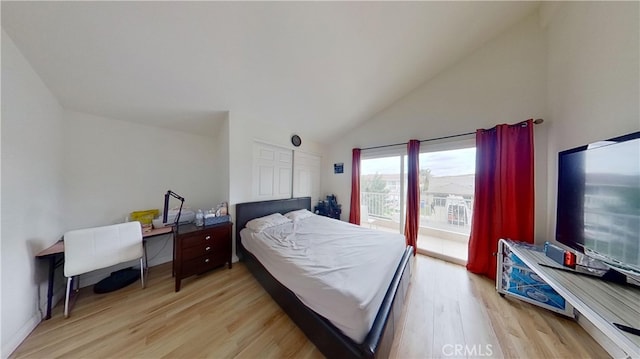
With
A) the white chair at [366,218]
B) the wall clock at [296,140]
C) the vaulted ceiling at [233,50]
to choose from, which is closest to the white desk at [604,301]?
the vaulted ceiling at [233,50]

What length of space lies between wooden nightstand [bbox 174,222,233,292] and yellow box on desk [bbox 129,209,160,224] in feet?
1.95

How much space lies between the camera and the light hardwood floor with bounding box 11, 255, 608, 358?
52.5 inches

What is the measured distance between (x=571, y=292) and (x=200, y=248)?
3.30 m

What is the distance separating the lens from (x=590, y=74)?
156 cm

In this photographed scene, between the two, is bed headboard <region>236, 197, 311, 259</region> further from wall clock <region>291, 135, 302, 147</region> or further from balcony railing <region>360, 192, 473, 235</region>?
balcony railing <region>360, 192, 473, 235</region>

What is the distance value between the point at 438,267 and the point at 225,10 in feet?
13.1

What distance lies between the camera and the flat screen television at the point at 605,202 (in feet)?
3.42

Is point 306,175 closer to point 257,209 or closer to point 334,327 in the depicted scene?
point 257,209

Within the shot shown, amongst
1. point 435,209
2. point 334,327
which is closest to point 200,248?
point 334,327

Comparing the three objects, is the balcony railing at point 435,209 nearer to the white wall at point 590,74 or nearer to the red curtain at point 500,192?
the red curtain at point 500,192

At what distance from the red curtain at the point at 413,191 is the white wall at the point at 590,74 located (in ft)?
4.70

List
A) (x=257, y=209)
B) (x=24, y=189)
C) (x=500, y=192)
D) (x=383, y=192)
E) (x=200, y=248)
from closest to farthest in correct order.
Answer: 1. (x=24, y=189)
2. (x=200, y=248)
3. (x=500, y=192)
4. (x=257, y=209)
5. (x=383, y=192)

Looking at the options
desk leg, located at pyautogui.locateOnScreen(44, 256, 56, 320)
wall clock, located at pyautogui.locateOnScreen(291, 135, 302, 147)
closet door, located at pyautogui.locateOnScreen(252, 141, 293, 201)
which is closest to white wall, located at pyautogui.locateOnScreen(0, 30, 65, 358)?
desk leg, located at pyautogui.locateOnScreen(44, 256, 56, 320)

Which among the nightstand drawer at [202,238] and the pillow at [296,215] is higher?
the pillow at [296,215]
